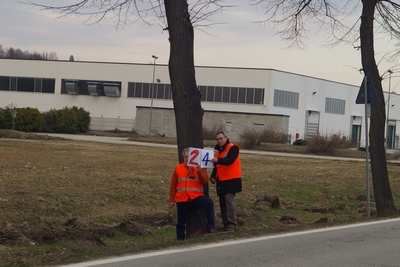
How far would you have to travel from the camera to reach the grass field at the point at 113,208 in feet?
35.0

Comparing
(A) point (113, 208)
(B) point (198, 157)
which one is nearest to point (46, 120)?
(A) point (113, 208)

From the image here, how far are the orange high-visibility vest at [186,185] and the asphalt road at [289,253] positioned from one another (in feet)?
3.53

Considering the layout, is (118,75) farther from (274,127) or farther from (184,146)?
(184,146)

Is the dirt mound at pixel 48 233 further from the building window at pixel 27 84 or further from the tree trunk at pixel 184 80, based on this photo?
the building window at pixel 27 84

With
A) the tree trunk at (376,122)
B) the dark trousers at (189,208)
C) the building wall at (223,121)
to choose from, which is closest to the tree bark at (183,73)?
the dark trousers at (189,208)

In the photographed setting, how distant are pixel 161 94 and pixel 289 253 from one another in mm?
65847

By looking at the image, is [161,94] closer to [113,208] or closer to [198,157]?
[113,208]

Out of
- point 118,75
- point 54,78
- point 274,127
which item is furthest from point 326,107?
point 54,78

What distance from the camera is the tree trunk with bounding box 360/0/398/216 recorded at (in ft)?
54.0

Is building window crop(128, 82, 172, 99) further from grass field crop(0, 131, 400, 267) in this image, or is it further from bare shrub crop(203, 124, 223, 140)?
grass field crop(0, 131, 400, 267)

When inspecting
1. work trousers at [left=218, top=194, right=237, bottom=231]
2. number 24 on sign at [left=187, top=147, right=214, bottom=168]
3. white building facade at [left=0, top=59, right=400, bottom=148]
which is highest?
white building facade at [left=0, top=59, right=400, bottom=148]

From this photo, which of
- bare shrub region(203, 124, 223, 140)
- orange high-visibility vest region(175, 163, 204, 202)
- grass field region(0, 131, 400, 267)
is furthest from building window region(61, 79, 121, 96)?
orange high-visibility vest region(175, 163, 204, 202)

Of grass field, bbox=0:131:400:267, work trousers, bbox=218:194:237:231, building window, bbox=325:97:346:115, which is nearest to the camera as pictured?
grass field, bbox=0:131:400:267

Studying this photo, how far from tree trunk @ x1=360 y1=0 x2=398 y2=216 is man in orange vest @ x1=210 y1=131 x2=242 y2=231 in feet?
18.6
